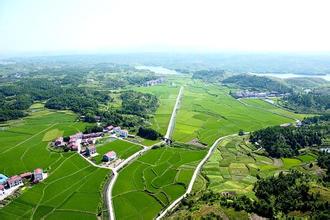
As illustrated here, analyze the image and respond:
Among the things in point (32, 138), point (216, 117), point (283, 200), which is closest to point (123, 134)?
point (32, 138)

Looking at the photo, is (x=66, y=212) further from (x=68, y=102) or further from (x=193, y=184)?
(x=68, y=102)

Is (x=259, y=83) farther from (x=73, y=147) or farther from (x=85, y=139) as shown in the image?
(x=73, y=147)

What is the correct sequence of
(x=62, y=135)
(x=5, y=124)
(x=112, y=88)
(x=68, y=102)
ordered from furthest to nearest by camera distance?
1. (x=112, y=88)
2. (x=68, y=102)
3. (x=5, y=124)
4. (x=62, y=135)

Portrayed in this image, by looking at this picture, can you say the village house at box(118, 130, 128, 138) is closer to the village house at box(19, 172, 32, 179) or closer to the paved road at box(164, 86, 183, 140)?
the paved road at box(164, 86, 183, 140)

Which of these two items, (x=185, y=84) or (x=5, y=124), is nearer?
(x=5, y=124)

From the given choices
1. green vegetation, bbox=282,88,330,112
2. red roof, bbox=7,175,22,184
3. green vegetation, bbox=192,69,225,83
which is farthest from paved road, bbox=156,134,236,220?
green vegetation, bbox=192,69,225,83

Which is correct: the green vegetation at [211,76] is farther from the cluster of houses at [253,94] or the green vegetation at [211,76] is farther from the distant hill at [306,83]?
the cluster of houses at [253,94]

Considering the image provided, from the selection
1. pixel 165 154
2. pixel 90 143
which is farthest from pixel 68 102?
pixel 165 154
